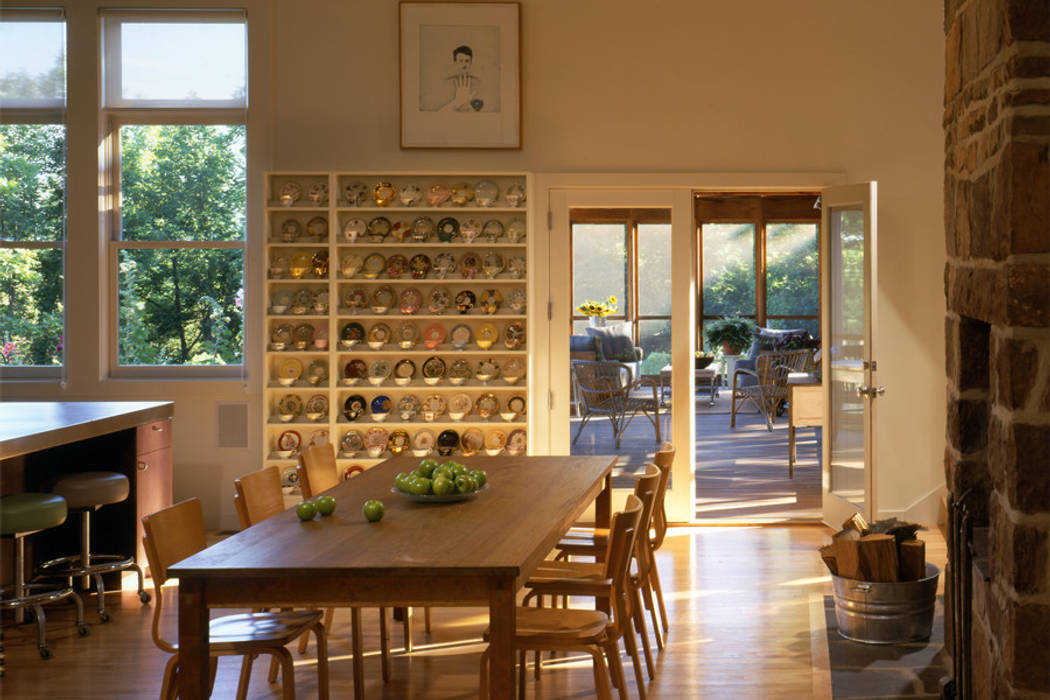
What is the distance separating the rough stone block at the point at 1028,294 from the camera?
235 cm

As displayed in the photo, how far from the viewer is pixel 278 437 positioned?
22.6ft

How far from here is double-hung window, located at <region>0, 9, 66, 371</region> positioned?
7043mm

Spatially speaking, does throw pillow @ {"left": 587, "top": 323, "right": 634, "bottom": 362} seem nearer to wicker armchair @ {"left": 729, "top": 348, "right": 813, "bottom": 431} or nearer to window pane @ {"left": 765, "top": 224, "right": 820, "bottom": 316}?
wicker armchair @ {"left": 729, "top": 348, "right": 813, "bottom": 431}

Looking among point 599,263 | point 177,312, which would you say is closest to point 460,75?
point 599,263

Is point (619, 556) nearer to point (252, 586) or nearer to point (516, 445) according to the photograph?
point (252, 586)

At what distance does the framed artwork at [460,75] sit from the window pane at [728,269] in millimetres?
7748

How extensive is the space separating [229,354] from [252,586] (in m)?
4.57

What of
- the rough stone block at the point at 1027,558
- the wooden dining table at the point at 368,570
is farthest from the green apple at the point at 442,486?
the rough stone block at the point at 1027,558

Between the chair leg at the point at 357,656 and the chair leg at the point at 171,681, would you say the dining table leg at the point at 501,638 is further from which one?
the chair leg at the point at 357,656

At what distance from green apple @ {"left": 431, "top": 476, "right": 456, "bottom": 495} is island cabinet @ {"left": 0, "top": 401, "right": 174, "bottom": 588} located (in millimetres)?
2242

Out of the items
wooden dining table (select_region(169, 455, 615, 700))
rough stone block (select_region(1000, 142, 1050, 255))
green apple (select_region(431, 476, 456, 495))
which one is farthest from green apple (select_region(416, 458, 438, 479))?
rough stone block (select_region(1000, 142, 1050, 255))

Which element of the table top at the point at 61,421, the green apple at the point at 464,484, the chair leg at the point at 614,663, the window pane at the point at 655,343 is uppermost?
the window pane at the point at 655,343

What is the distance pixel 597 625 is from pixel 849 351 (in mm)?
3706

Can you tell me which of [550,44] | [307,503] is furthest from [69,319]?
[307,503]
